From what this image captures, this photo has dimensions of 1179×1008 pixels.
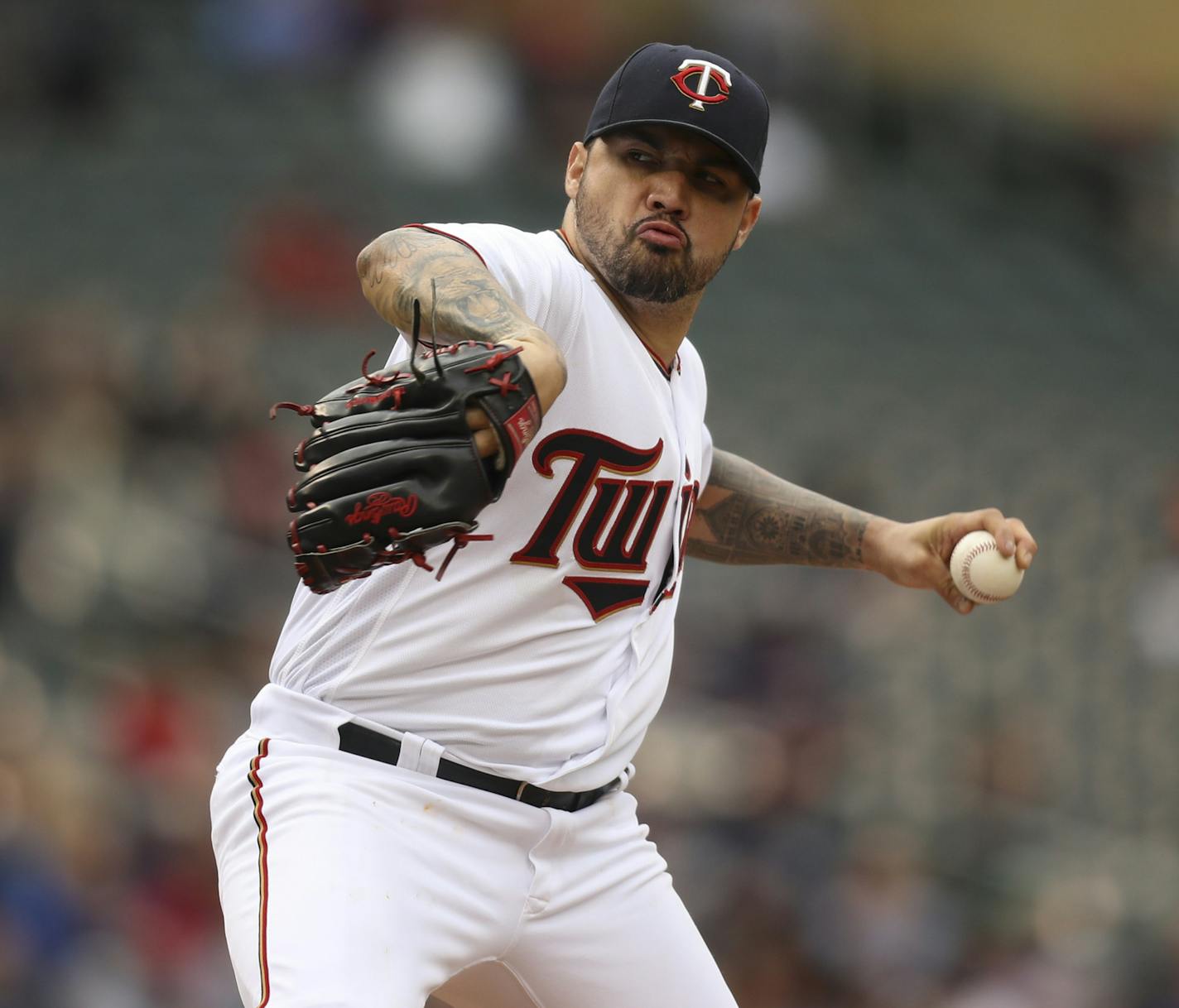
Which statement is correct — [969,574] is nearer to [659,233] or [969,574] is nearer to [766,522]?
[766,522]

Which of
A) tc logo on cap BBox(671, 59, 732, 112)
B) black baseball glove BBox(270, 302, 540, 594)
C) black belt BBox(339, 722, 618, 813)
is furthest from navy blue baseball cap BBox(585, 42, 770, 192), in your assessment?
black belt BBox(339, 722, 618, 813)

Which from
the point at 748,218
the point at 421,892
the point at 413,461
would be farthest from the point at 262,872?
the point at 748,218

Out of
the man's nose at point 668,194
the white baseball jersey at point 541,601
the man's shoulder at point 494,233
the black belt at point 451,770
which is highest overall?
the man's nose at point 668,194

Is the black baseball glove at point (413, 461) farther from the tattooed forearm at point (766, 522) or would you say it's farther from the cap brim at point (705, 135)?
the tattooed forearm at point (766, 522)

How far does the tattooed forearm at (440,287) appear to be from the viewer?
2332 millimetres

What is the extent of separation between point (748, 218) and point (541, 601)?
3.02ft

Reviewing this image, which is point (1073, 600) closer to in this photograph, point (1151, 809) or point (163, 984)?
point (1151, 809)

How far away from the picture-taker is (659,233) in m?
2.88

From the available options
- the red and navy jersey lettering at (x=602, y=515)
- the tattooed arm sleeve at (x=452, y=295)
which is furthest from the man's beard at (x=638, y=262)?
the tattooed arm sleeve at (x=452, y=295)

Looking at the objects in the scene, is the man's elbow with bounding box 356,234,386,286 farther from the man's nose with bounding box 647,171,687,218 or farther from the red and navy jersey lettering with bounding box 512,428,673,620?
the man's nose with bounding box 647,171,687,218

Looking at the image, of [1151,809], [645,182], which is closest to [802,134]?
[1151,809]

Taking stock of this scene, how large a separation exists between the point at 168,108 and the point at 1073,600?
712 cm

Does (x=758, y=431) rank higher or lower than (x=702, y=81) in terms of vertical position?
lower

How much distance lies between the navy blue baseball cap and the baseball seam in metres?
0.83
